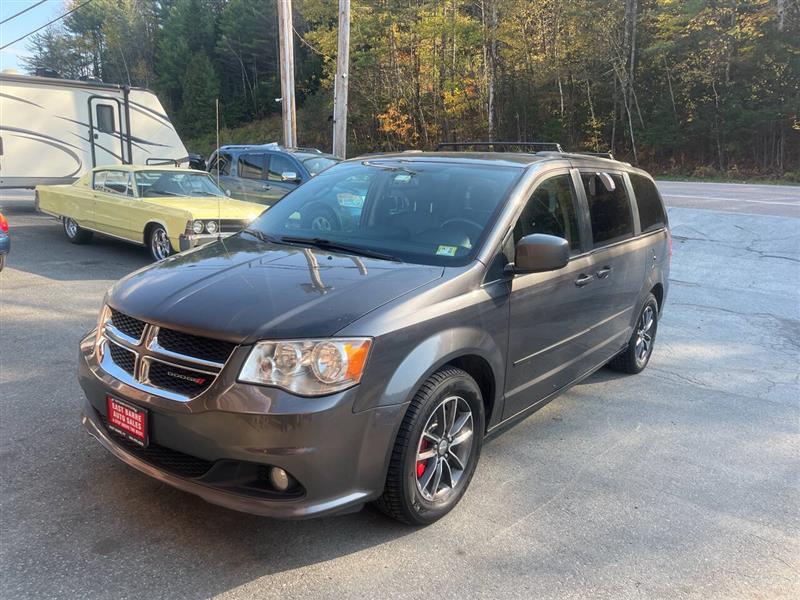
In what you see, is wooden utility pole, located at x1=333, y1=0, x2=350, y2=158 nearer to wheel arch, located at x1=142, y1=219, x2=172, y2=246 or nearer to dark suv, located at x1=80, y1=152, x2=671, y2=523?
wheel arch, located at x1=142, y1=219, x2=172, y2=246

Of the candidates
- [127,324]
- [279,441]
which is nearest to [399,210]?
[127,324]

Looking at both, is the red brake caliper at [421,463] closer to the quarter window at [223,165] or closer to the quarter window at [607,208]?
the quarter window at [607,208]

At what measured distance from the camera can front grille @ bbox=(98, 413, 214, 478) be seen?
270cm

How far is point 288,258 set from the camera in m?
3.42

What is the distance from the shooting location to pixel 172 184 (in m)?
9.91

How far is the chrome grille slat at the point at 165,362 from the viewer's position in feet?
8.66

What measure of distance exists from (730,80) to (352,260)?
33101mm

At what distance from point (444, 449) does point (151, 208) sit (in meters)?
7.26

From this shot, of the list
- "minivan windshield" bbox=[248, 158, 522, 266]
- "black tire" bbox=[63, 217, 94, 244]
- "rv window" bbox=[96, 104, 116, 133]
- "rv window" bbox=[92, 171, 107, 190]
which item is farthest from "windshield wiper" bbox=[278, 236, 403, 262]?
"rv window" bbox=[96, 104, 116, 133]

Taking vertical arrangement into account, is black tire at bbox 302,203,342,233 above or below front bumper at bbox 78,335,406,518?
above

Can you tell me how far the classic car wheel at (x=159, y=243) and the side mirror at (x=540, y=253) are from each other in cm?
666

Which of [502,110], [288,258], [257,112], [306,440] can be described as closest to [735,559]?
[306,440]

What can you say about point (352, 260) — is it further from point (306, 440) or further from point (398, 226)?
point (306, 440)

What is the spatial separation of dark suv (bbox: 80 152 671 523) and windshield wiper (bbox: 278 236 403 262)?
0.6 inches
